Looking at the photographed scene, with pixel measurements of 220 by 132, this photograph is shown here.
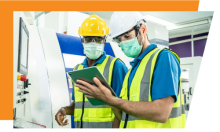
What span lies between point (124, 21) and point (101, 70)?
521 mm

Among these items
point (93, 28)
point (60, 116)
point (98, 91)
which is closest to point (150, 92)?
point (98, 91)

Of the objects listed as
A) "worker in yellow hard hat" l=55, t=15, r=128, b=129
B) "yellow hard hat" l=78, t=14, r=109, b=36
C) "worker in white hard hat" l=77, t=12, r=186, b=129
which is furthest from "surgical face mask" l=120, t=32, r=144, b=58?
"yellow hard hat" l=78, t=14, r=109, b=36

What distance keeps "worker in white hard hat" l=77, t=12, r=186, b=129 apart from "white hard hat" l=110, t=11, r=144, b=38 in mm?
94

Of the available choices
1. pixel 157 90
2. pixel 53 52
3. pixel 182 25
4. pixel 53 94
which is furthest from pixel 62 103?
pixel 182 25

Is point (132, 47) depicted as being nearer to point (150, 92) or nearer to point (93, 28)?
point (150, 92)

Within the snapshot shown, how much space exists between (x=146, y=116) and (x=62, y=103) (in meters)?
1.15

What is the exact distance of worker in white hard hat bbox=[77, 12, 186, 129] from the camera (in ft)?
2.88

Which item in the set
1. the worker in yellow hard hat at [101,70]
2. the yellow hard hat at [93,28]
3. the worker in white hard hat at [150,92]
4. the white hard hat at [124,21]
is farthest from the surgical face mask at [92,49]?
the worker in white hard hat at [150,92]

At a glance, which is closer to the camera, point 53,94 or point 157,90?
point 157,90

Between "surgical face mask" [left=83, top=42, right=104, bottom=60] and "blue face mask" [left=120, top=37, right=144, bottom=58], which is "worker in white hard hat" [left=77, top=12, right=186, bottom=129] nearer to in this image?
"blue face mask" [left=120, top=37, right=144, bottom=58]

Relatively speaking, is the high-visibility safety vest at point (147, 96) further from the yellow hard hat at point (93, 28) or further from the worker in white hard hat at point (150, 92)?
the yellow hard hat at point (93, 28)

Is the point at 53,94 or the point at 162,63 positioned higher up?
the point at 162,63

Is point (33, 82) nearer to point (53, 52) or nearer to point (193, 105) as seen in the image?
point (53, 52)

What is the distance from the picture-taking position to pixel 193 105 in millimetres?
1089
